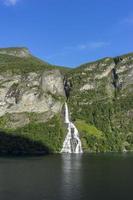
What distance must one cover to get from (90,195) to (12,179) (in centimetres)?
3924

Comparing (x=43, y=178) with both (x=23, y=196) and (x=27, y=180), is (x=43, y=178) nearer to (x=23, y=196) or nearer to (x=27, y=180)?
(x=27, y=180)

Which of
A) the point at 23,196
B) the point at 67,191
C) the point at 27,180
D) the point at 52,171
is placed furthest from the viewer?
the point at 52,171

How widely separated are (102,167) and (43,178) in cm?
3817

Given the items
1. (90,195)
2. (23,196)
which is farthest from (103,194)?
(23,196)

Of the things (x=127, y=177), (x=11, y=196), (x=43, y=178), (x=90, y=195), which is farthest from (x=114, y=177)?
(x=11, y=196)

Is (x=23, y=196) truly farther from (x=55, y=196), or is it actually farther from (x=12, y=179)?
(x=12, y=179)

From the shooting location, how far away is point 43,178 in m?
156

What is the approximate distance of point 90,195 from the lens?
119 meters

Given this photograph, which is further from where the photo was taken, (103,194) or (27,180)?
(27,180)

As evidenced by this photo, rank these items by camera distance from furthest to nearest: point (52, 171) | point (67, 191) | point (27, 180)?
point (52, 171) → point (27, 180) → point (67, 191)

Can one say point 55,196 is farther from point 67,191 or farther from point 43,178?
point 43,178

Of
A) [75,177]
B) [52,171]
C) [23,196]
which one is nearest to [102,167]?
[52,171]

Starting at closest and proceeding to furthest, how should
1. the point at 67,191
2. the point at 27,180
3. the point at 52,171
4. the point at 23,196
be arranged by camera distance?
the point at 23,196 < the point at 67,191 < the point at 27,180 < the point at 52,171

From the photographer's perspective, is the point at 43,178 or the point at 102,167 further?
the point at 102,167
